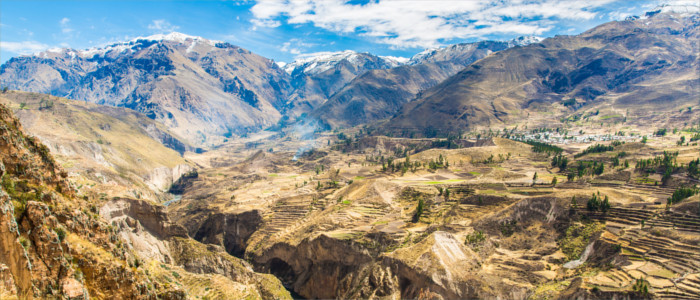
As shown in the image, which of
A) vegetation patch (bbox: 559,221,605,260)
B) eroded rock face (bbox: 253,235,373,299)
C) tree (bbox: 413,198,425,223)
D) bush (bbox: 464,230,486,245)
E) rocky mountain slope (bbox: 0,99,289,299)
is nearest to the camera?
rocky mountain slope (bbox: 0,99,289,299)

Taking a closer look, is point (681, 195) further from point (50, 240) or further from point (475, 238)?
point (50, 240)

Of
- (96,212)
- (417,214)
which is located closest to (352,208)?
(417,214)

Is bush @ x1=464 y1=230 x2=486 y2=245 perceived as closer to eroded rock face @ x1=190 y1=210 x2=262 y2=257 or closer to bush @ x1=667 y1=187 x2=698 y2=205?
bush @ x1=667 y1=187 x2=698 y2=205

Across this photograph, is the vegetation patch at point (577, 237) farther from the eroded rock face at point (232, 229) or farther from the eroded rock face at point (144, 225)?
the eroded rock face at point (232, 229)

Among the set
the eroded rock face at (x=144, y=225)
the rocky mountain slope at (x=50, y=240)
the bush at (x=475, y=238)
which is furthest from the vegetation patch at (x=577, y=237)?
the eroded rock face at (x=144, y=225)

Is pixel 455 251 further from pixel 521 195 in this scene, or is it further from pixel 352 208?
pixel 352 208

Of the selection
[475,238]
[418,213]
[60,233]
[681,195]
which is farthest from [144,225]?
[681,195]

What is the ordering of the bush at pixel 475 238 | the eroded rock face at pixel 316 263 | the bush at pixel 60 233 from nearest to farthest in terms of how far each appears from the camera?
the bush at pixel 60 233 < the bush at pixel 475 238 < the eroded rock face at pixel 316 263

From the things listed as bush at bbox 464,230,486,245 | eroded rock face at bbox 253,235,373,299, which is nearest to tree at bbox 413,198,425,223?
bush at bbox 464,230,486,245

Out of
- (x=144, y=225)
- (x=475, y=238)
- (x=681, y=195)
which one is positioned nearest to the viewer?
(x=681, y=195)

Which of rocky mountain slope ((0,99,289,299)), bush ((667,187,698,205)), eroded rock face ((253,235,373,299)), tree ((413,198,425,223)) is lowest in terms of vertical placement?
eroded rock face ((253,235,373,299))

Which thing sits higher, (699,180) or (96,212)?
(96,212)
